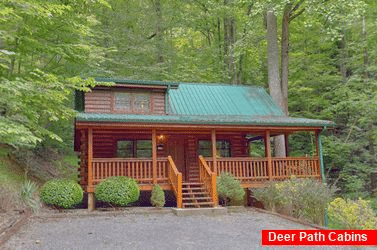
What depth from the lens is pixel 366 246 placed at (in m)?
7.20

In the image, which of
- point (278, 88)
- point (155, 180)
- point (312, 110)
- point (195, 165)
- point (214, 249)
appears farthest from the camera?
point (312, 110)

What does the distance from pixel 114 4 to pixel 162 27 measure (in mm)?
4133

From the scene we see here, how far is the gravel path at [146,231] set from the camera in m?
7.03

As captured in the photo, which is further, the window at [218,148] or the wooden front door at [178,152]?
the window at [218,148]

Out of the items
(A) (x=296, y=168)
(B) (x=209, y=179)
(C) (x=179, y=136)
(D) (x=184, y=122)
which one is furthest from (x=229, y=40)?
(B) (x=209, y=179)

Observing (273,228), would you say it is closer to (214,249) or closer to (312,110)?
(214,249)

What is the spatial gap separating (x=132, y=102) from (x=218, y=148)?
5083 mm

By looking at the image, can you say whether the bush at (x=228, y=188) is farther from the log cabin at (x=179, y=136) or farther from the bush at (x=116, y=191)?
the bush at (x=116, y=191)

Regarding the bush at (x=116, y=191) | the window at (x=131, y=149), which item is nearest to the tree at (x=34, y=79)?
the bush at (x=116, y=191)

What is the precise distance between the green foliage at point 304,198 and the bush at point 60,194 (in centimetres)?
665

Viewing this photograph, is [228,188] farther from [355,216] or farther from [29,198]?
[29,198]

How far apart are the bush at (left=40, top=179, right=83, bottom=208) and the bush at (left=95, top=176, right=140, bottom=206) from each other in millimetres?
734

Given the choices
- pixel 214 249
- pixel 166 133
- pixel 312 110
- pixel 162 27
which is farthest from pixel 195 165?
pixel 162 27

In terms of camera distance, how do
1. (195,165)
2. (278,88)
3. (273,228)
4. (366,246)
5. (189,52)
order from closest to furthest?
(366,246) < (273,228) < (195,165) < (278,88) < (189,52)
